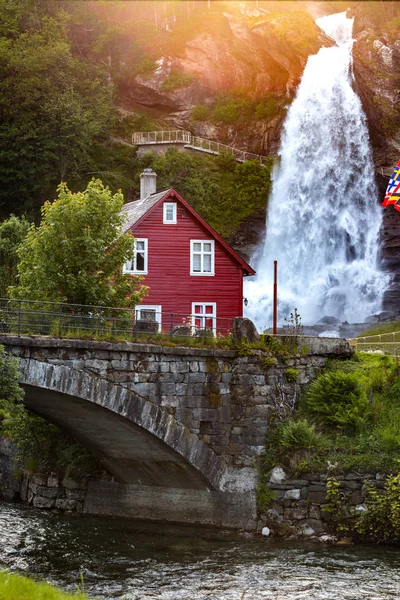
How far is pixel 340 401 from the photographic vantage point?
31531 mm

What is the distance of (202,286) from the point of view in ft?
161

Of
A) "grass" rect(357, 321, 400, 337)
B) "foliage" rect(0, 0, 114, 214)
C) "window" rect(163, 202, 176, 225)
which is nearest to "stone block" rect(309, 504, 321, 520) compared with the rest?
"window" rect(163, 202, 176, 225)

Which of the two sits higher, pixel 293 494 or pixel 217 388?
pixel 217 388

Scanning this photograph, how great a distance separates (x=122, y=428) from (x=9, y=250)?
71.0 ft

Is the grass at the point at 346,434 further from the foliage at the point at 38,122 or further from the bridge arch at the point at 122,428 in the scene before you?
the foliage at the point at 38,122

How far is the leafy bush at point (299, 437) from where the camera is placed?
1182 inches

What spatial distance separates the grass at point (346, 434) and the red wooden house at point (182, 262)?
15407 millimetres

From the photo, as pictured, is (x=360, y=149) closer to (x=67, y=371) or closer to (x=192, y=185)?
(x=192, y=185)

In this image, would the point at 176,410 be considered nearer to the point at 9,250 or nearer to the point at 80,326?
the point at 80,326

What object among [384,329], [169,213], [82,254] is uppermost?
[169,213]

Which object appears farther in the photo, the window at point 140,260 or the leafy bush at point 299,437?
the window at point 140,260

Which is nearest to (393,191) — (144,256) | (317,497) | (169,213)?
(169,213)

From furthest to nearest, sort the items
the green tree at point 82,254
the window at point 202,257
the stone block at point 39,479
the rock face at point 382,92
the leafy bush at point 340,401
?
the rock face at point 382,92, the window at point 202,257, the stone block at point 39,479, the green tree at point 82,254, the leafy bush at point 340,401

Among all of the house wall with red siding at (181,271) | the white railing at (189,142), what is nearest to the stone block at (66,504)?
the house wall with red siding at (181,271)
